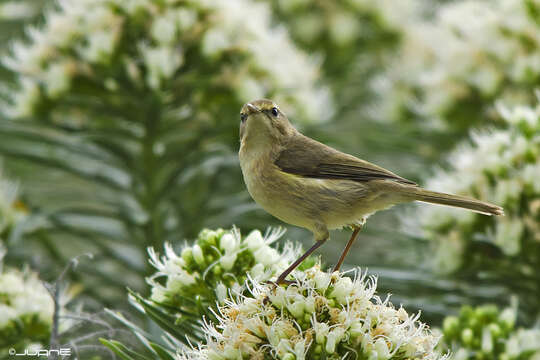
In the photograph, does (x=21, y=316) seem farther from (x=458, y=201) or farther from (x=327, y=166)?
(x=458, y=201)

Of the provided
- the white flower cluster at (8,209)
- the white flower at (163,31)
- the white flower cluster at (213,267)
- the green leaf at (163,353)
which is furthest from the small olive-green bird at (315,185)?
the white flower cluster at (8,209)

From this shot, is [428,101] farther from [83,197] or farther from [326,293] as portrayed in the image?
[326,293]

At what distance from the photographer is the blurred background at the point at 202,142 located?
313cm

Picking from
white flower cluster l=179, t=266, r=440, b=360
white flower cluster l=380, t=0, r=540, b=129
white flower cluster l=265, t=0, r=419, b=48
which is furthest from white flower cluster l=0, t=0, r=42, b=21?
white flower cluster l=179, t=266, r=440, b=360

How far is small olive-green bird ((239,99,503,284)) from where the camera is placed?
231cm

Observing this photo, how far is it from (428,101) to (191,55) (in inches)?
66.1

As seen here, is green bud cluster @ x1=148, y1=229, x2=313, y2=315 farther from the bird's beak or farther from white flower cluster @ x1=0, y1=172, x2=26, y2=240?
white flower cluster @ x1=0, y1=172, x2=26, y2=240

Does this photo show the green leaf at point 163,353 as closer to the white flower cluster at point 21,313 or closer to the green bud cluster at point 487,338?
the white flower cluster at point 21,313

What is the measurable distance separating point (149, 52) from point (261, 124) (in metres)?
0.90

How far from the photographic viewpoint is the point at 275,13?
558 centimetres

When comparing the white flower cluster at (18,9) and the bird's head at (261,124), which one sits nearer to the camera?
the bird's head at (261,124)

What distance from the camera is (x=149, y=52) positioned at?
321cm

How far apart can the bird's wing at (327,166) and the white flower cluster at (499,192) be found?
73 centimetres

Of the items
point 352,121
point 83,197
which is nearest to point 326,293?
point 83,197
